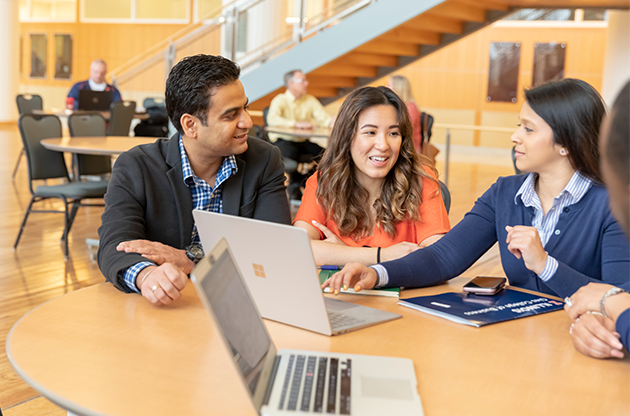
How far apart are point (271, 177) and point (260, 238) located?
3.07ft

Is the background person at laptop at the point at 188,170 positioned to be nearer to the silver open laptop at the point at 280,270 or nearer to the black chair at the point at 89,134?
the silver open laptop at the point at 280,270

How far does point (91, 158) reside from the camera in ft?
16.0

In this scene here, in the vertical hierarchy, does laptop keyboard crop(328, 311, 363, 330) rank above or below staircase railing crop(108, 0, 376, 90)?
below

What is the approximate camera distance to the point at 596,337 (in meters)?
1.20

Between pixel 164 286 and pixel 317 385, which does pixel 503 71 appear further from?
pixel 317 385

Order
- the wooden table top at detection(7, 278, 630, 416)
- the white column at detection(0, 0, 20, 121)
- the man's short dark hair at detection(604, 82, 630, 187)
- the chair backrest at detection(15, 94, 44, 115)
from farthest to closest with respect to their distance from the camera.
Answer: the white column at detection(0, 0, 20, 121) < the chair backrest at detection(15, 94, 44, 115) < the wooden table top at detection(7, 278, 630, 416) < the man's short dark hair at detection(604, 82, 630, 187)

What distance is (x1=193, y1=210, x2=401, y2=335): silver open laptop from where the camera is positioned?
1134mm

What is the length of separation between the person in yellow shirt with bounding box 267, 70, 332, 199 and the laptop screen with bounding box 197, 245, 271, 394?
5242 mm

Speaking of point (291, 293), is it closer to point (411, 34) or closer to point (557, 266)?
point (557, 266)

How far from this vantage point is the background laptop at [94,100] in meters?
Result: 6.98

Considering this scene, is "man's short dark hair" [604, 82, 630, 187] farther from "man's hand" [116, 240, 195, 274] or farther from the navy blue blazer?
"man's hand" [116, 240, 195, 274]

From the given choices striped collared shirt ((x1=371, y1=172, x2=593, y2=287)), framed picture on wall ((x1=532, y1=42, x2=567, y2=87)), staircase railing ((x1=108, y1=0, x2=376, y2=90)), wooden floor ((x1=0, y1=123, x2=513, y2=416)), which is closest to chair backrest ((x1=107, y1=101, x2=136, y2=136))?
wooden floor ((x1=0, y1=123, x2=513, y2=416))

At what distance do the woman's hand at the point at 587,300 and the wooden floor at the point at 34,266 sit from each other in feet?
5.87

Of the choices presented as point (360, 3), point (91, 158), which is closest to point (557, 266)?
point (91, 158)
